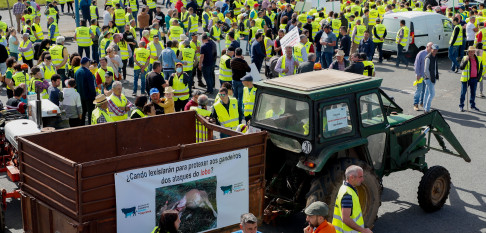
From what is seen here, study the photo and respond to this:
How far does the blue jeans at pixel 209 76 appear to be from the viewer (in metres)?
17.6

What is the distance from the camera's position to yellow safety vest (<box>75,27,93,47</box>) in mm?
20000

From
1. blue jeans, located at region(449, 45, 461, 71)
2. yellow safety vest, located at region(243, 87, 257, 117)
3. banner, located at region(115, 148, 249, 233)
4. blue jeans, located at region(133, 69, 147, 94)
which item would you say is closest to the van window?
blue jeans, located at region(449, 45, 461, 71)

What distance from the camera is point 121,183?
24.2ft

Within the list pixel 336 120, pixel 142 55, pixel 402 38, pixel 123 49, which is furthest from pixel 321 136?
pixel 402 38

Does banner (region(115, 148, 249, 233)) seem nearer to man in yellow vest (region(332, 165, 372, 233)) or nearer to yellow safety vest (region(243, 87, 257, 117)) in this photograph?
man in yellow vest (region(332, 165, 372, 233))

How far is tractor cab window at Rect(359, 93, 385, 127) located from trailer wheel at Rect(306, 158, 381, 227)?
2.25ft

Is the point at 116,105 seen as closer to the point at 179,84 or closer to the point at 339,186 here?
the point at 179,84

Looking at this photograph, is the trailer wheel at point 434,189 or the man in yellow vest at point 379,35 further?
the man in yellow vest at point 379,35

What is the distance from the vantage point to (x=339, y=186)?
8961mm

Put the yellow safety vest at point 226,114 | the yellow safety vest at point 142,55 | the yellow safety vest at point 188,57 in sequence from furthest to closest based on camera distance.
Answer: the yellow safety vest at point 142,55
the yellow safety vest at point 188,57
the yellow safety vest at point 226,114

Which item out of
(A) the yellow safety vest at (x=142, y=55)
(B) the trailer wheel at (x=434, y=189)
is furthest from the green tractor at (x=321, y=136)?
(A) the yellow safety vest at (x=142, y=55)

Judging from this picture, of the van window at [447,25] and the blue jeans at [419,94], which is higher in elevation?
the van window at [447,25]

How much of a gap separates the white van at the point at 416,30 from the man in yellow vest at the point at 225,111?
11.6m

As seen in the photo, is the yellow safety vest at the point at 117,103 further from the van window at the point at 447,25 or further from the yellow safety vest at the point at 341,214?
the van window at the point at 447,25
